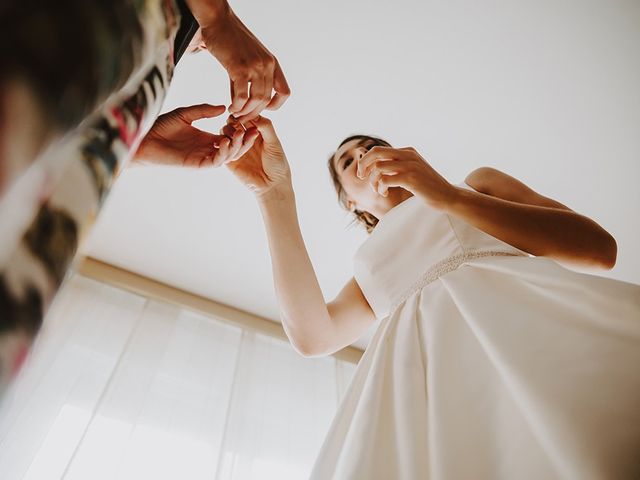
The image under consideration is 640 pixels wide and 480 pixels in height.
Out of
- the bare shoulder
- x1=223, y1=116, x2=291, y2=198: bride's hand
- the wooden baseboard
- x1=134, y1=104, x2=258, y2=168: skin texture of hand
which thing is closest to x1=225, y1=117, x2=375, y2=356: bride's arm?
x1=223, y1=116, x2=291, y2=198: bride's hand

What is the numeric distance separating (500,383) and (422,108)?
1.43 meters

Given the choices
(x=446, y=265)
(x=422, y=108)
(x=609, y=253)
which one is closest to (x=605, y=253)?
(x=609, y=253)

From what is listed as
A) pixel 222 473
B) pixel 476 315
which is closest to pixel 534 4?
pixel 476 315

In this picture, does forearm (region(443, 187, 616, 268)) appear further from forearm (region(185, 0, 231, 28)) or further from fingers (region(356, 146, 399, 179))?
forearm (region(185, 0, 231, 28))

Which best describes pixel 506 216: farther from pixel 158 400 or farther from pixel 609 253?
pixel 158 400

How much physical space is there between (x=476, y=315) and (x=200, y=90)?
1.46 meters

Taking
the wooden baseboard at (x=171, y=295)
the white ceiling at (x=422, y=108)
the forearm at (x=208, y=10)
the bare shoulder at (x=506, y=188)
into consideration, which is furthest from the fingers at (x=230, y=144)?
the wooden baseboard at (x=171, y=295)

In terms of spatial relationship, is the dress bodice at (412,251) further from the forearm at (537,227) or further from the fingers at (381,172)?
the fingers at (381,172)

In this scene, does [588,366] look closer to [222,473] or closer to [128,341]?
[222,473]

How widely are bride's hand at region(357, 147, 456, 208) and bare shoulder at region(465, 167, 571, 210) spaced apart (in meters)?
0.22

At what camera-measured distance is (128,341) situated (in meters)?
1.94

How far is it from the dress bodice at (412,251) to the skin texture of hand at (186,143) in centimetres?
40

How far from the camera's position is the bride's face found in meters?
1.05

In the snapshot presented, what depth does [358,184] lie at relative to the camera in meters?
1.06
